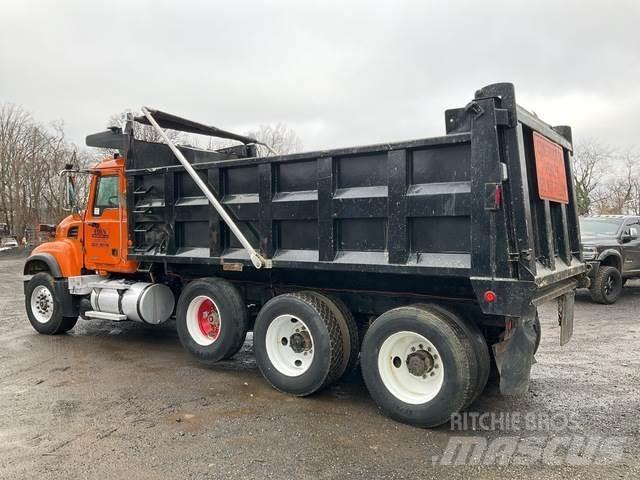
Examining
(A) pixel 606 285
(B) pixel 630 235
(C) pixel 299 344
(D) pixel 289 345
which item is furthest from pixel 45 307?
(B) pixel 630 235

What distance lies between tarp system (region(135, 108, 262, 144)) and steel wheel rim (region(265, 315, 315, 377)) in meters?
3.20

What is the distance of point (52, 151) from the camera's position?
37.0 meters

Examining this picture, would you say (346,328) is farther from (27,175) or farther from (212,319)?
(27,175)

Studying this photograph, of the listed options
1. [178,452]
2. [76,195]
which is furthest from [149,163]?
[178,452]

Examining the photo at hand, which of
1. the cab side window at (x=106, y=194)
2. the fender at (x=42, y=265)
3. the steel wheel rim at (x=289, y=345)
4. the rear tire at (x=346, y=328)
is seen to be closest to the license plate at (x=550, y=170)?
the rear tire at (x=346, y=328)

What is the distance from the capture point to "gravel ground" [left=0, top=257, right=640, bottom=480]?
3.43 m

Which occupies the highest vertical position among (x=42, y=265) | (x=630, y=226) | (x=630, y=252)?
(x=630, y=226)

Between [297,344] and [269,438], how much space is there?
1.16 m

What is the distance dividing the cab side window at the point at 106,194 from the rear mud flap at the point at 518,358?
17.8 ft

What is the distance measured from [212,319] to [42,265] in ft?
11.8

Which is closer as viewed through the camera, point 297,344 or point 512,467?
point 512,467

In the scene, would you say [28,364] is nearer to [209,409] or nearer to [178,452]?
[209,409]

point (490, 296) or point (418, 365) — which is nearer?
point (490, 296)

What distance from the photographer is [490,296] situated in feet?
12.5
